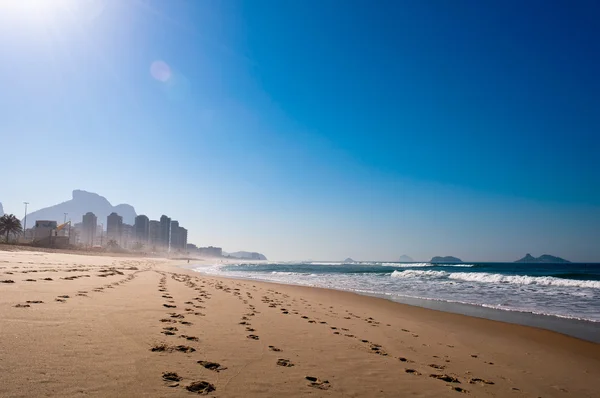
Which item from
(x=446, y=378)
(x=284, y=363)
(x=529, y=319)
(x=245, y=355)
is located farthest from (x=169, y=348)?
(x=529, y=319)

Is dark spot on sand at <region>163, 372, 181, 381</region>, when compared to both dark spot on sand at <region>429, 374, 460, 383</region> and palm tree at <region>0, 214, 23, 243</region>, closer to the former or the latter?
dark spot on sand at <region>429, 374, 460, 383</region>

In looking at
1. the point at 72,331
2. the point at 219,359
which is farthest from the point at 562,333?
the point at 72,331

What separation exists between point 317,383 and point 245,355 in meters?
1.29

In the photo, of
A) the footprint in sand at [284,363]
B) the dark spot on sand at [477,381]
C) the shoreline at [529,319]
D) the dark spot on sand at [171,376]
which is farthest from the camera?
the shoreline at [529,319]

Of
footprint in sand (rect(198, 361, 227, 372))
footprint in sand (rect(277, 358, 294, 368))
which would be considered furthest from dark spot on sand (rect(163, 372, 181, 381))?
footprint in sand (rect(277, 358, 294, 368))

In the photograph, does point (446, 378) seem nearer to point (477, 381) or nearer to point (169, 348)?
point (477, 381)

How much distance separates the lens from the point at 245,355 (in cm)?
504

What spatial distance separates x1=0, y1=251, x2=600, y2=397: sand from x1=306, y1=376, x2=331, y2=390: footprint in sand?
19 mm

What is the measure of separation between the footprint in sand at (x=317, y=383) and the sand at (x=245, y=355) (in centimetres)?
2

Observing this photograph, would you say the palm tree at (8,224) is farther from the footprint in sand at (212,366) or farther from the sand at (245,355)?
the footprint in sand at (212,366)

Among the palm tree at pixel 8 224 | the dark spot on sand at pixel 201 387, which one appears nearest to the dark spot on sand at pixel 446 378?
the dark spot on sand at pixel 201 387

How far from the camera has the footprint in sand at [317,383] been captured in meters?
4.18

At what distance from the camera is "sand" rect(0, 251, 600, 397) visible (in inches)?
141

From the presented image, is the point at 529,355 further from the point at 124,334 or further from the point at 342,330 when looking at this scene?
the point at 124,334
